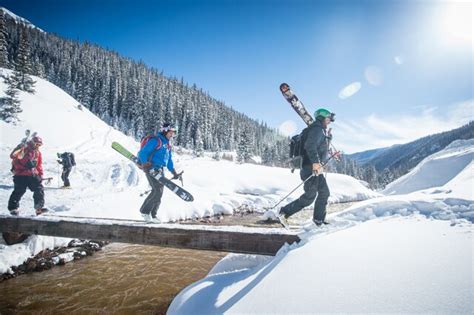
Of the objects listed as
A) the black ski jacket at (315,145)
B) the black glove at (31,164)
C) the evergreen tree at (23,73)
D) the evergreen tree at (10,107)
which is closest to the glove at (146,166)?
the black ski jacket at (315,145)

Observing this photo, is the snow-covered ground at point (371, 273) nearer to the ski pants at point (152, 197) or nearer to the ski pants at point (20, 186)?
the ski pants at point (152, 197)

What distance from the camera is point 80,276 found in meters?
5.55

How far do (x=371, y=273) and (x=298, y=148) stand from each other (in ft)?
11.0

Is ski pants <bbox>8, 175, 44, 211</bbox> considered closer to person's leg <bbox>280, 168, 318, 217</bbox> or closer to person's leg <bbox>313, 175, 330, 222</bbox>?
person's leg <bbox>280, 168, 318, 217</bbox>

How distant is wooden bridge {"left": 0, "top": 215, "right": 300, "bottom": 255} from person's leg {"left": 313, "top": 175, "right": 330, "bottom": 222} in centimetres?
88

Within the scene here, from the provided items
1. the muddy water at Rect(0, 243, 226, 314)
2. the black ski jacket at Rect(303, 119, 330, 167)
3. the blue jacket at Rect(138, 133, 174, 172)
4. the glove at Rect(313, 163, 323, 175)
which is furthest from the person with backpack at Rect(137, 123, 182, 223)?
the glove at Rect(313, 163, 323, 175)

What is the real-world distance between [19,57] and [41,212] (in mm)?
50100

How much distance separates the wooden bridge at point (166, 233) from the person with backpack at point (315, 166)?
762 mm

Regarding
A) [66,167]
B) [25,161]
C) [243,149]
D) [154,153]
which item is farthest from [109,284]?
[243,149]

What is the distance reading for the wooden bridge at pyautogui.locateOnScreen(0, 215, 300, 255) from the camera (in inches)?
165

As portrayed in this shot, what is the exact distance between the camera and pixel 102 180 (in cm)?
1739

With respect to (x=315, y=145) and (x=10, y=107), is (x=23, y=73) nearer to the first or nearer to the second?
(x=10, y=107)

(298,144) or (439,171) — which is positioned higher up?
(439,171)

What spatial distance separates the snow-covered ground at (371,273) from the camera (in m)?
1.78
